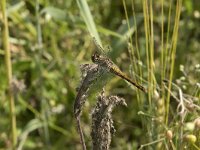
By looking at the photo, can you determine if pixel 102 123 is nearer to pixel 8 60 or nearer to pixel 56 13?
pixel 8 60

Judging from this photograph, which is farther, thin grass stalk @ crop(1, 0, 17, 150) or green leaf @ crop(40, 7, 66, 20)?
green leaf @ crop(40, 7, 66, 20)

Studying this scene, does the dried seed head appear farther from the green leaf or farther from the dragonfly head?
the green leaf

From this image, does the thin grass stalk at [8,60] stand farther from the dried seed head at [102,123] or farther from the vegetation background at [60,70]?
the dried seed head at [102,123]

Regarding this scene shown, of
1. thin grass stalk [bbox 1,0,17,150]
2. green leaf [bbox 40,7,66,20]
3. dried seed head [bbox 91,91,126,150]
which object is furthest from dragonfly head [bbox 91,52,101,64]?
green leaf [bbox 40,7,66,20]

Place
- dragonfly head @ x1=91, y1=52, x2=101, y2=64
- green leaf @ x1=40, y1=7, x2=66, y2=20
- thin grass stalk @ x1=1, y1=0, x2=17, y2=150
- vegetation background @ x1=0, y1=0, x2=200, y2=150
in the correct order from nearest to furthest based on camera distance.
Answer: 1. dragonfly head @ x1=91, y1=52, x2=101, y2=64
2. thin grass stalk @ x1=1, y1=0, x2=17, y2=150
3. green leaf @ x1=40, y1=7, x2=66, y2=20
4. vegetation background @ x1=0, y1=0, x2=200, y2=150

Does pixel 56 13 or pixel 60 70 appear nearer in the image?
pixel 56 13

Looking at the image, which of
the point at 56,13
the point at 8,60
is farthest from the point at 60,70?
the point at 8,60

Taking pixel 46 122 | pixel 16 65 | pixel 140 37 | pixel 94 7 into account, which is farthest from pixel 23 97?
pixel 140 37

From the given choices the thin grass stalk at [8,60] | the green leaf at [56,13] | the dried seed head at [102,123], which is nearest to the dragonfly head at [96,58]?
the dried seed head at [102,123]


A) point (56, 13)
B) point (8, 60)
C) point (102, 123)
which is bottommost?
point (102, 123)

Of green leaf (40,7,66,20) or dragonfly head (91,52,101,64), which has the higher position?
green leaf (40,7,66,20)

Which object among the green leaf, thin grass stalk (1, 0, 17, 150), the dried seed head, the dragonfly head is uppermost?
the green leaf
